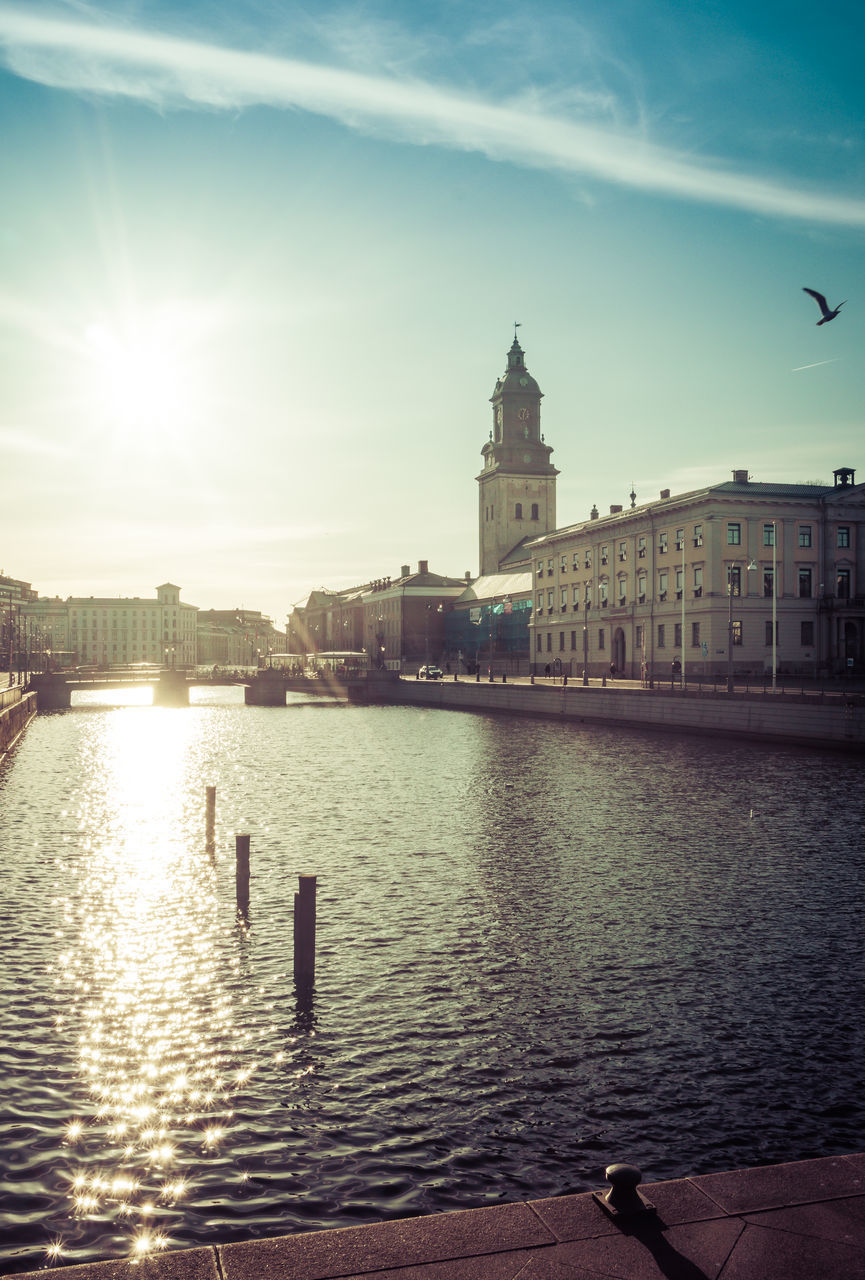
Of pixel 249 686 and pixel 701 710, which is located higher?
pixel 701 710

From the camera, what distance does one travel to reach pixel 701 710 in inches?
2216

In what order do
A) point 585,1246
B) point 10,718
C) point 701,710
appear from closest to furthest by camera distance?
point 585,1246 < point 10,718 < point 701,710

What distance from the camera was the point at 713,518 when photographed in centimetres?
7912

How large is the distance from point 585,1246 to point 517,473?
15746 centimetres

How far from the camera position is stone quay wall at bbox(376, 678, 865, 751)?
153ft

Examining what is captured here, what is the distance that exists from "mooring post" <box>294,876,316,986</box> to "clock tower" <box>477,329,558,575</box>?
14676 centimetres

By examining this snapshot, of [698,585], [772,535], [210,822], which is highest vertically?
[772,535]

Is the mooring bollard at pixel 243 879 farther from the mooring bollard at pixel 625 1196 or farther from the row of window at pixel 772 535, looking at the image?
the row of window at pixel 772 535

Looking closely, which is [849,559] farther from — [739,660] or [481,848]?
[481,848]

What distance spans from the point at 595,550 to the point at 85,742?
54991mm

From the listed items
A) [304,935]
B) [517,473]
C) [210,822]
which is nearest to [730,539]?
[210,822]

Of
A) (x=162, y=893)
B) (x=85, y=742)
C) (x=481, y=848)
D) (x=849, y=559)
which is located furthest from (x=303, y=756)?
(x=849, y=559)

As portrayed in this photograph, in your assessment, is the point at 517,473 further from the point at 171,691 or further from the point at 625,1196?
the point at 625,1196

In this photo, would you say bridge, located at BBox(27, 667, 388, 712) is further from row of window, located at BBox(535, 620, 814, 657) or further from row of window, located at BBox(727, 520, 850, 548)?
row of window, located at BBox(727, 520, 850, 548)
